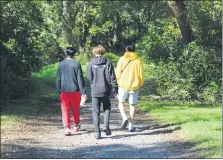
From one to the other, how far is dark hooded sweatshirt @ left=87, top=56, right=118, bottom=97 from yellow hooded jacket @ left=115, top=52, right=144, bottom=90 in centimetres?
74

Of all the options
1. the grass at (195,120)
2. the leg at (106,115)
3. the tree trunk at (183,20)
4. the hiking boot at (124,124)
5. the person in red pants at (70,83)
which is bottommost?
the grass at (195,120)

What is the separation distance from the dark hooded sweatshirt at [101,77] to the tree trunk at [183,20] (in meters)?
9.62

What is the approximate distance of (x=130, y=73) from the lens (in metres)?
11.0

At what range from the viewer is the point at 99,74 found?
10312 millimetres

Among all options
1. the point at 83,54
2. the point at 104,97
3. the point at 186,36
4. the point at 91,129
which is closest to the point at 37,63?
the point at 186,36

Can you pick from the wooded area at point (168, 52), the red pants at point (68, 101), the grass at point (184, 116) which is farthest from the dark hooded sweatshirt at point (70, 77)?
the wooded area at point (168, 52)

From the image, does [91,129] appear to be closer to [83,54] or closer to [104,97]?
[104,97]

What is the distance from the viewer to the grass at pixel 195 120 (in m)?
9.46

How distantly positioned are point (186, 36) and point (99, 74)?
390 inches

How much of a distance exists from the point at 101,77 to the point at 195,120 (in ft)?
11.5

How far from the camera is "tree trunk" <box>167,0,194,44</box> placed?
63.5 ft

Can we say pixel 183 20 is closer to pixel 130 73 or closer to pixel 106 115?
pixel 130 73

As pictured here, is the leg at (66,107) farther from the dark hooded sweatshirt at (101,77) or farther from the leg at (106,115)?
the leg at (106,115)

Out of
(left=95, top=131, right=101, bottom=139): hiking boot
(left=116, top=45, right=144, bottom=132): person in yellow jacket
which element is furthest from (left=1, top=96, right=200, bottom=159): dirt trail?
(left=116, top=45, right=144, bottom=132): person in yellow jacket
